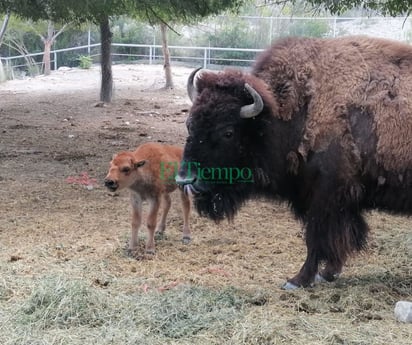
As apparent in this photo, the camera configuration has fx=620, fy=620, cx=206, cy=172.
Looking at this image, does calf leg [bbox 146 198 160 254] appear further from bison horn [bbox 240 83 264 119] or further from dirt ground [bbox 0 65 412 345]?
bison horn [bbox 240 83 264 119]

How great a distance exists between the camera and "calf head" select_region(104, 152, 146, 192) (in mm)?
5859

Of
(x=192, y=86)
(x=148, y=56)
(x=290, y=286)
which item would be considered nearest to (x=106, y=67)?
(x=192, y=86)

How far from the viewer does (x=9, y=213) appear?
7.11 m

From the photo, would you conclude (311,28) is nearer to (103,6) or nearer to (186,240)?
(103,6)

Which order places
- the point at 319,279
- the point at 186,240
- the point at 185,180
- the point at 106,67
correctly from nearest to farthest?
the point at 185,180 → the point at 319,279 → the point at 186,240 → the point at 106,67

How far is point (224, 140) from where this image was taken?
4.83 metres

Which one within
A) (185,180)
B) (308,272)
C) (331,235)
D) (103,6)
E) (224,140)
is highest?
(103,6)

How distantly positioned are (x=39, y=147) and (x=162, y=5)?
3728 millimetres

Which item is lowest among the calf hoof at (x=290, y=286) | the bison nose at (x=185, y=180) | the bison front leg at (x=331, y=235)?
the calf hoof at (x=290, y=286)

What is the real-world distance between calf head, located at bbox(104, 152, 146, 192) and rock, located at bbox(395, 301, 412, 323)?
8.97 feet

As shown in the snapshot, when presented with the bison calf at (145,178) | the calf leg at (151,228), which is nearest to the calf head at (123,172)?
the bison calf at (145,178)

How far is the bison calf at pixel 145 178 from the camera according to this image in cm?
589

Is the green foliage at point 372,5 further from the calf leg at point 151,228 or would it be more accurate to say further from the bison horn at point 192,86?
the calf leg at point 151,228

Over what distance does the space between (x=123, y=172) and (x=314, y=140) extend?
6.31ft
